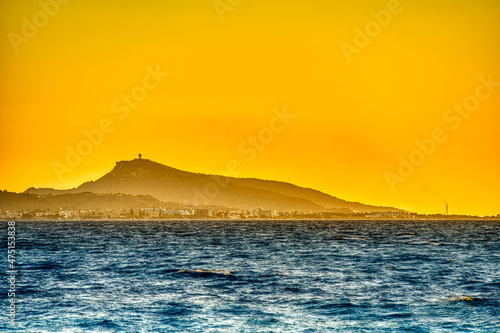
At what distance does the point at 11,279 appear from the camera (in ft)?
189

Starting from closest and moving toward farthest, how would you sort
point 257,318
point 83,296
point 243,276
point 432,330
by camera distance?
point 432,330, point 257,318, point 83,296, point 243,276

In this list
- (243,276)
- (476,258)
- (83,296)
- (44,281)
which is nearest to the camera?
(83,296)

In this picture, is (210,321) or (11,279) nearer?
(210,321)

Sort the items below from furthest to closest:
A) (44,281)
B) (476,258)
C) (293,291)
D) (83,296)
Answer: (476,258) < (44,281) < (293,291) < (83,296)

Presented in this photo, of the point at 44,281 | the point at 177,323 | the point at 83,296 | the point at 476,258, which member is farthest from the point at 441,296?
the point at 476,258

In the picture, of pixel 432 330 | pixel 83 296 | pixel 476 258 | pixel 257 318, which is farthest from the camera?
pixel 476 258

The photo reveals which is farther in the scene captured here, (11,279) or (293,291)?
(11,279)

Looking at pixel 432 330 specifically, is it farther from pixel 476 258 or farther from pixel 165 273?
pixel 476 258

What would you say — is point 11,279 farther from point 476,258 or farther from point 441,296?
point 476,258

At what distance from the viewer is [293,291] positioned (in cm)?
5159

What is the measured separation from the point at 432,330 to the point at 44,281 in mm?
34580

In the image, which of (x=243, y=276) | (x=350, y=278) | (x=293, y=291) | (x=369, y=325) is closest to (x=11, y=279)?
(x=243, y=276)

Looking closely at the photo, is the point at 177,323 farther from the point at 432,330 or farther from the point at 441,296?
the point at 441,296

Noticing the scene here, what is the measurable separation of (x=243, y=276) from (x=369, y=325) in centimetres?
2553
